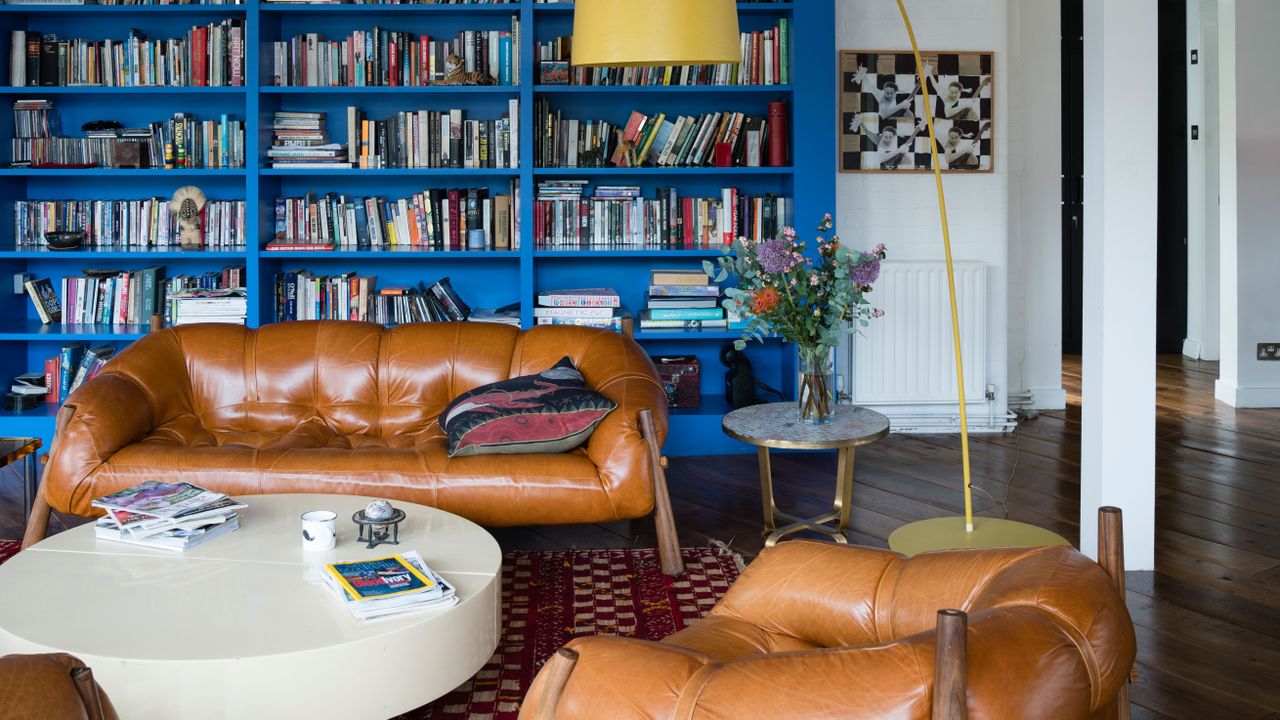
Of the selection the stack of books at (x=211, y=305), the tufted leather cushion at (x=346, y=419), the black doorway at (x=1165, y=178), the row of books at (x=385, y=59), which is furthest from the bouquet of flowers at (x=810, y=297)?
the black doorway at (x=1165, y=178)

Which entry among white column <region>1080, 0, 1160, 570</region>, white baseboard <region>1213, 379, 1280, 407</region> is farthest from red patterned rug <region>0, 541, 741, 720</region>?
white baseboard <region>1213, 379, 1280, 407</region>

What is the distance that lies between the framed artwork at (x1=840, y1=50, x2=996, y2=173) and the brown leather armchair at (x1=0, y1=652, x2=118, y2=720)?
16.1ft

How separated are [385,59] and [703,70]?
144cm

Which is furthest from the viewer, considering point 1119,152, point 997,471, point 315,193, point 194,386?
point 315,193

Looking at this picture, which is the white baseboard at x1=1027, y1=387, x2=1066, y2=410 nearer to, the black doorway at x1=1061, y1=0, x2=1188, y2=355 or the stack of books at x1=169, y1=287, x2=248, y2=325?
the black doorway at x1=1061, y1=0, x2=1188, y2=355

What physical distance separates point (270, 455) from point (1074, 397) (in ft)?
16.1

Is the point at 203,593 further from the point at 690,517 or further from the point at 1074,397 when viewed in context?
the point at 1074,397

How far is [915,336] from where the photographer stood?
583 cm

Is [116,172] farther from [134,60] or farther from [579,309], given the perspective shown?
[579,309]

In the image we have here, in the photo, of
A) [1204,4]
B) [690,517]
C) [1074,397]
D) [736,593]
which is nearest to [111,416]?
[690,517]

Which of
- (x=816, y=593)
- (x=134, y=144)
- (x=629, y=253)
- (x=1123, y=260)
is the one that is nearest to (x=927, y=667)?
(x=816, y=593)

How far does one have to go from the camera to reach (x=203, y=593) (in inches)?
99.5

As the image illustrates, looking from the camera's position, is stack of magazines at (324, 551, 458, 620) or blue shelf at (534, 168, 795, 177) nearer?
stack of magazines at (324, 551, 458, 620)

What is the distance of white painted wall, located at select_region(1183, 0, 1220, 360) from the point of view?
8445 millimetres
